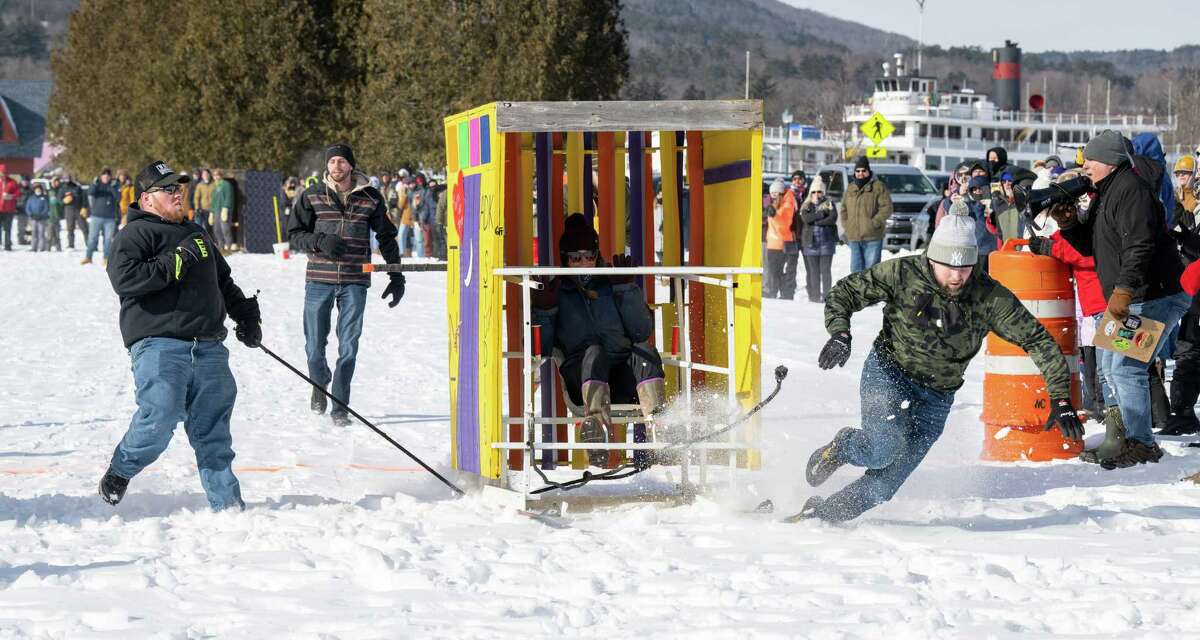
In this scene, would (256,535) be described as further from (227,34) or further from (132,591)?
(227,34)

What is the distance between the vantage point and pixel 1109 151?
339 inches

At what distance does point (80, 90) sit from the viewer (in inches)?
2303

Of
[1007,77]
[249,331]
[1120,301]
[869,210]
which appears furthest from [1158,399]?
[1007,77]

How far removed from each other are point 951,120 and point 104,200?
3065 inches

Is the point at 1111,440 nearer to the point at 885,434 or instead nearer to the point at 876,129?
the point at 885,434

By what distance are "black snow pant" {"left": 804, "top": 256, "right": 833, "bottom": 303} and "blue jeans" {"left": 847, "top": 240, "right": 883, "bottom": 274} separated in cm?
92

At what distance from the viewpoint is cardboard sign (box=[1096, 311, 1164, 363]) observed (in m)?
8.42

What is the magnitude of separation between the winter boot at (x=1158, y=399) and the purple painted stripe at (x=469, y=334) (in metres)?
4.62

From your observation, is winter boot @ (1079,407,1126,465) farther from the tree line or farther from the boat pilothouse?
the boat pilothouse

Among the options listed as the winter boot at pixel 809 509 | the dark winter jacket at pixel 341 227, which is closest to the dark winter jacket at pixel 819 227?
the dark winter jacket at pixel 341 227

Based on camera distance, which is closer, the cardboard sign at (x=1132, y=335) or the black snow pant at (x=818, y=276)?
the cardboard sign at (x=1132, y=335)

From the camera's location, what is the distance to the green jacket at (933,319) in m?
6.85

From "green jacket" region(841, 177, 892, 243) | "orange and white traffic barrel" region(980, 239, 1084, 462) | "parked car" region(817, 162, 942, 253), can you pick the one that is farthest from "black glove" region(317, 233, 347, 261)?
"parked car" region(817, 162, 942, 253)

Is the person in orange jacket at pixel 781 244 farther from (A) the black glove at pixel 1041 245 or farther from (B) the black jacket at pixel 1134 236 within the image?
(B) the black jacket at pixel 1134 236
